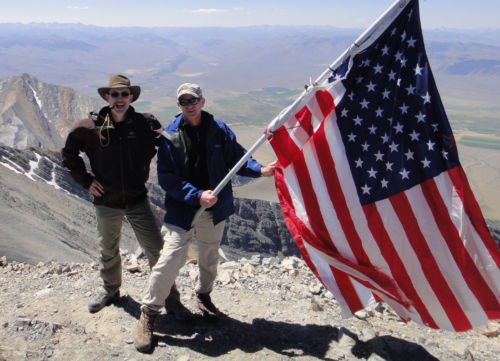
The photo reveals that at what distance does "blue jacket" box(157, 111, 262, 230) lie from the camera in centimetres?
392

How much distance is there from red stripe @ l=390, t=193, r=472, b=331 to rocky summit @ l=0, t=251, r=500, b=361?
0.66m

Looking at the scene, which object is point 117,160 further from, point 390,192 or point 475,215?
point 475,215

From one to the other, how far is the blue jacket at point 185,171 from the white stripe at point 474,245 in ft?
7.24

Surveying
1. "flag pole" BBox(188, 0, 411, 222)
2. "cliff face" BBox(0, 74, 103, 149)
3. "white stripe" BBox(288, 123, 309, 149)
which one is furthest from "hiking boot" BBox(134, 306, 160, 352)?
"cliff face" BBox(0, 74, 103, 149)

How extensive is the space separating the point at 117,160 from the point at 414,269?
3.19 meters

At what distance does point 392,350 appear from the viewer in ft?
13.7

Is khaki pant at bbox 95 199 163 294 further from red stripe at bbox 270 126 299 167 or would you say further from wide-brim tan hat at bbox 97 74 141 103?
red stripe at bbox 270 126 299 167

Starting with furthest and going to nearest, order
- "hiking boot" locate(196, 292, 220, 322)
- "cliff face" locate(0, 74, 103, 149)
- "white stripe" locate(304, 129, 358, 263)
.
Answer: "cliff face" locate(0, 74, 103, 149), "hiking boot" locate(196, 292, 220, 322), "white stripe" locate(304, 129, 358, 263)

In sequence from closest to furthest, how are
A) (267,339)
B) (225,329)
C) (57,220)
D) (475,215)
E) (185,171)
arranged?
(475,215) < (185,171) < (267,339) < (225,329) < (57,220)

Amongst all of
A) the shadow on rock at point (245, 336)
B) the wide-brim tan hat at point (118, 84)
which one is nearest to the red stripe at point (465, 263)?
the shadow on rock at point (245, 336)

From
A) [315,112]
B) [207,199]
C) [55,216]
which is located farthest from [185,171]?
[55,216]

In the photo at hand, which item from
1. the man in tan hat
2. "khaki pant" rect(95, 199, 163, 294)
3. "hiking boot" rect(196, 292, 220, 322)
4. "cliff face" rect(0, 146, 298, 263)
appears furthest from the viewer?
"cliff face" rect(0, 146, 298, 263)

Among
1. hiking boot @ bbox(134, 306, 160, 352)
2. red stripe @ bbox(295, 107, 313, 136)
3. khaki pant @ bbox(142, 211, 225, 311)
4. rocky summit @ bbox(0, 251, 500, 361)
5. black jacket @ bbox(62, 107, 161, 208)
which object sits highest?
red stripe @ bbox(295, 107, 313, 136)

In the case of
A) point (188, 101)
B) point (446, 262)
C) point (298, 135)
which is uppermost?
point (188, 101)
